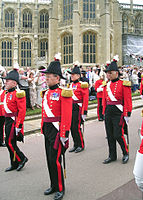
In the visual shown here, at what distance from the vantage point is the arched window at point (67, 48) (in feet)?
111

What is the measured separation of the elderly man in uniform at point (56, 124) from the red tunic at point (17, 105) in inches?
33.3

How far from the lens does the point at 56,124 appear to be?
3650mm

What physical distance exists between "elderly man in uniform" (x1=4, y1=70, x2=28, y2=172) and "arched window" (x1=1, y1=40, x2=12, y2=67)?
125 ft

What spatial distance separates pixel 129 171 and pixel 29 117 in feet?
21.0

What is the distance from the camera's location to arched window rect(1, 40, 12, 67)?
41.1 meters

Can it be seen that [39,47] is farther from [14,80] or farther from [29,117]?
[14,80]

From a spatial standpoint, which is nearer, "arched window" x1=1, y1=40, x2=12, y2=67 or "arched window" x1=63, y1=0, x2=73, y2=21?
"arched window" x1=63, y1=0, x2=73, y2=21

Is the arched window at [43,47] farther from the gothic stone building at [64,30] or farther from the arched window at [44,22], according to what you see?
the arched window at [44,22]

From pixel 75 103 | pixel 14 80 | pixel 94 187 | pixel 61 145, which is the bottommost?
pixel 94 187

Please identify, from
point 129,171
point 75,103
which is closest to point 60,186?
point 129,171

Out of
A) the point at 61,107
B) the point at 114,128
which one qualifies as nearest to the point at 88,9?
the point at 114,128

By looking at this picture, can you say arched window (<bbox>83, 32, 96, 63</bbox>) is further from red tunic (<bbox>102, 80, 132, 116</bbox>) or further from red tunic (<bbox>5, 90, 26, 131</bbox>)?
red tunic (<bbox>5, 90, 26, 131</bbox>)

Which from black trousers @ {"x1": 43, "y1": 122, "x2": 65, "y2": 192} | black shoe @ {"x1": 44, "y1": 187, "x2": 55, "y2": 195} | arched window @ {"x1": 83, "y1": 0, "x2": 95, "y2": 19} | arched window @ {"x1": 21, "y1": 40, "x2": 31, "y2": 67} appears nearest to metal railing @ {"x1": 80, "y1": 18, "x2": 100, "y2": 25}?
arched window @ {"x1": 83, "y1": 0, "x2": 95, "y2": 19}

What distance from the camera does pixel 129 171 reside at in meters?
4.54
